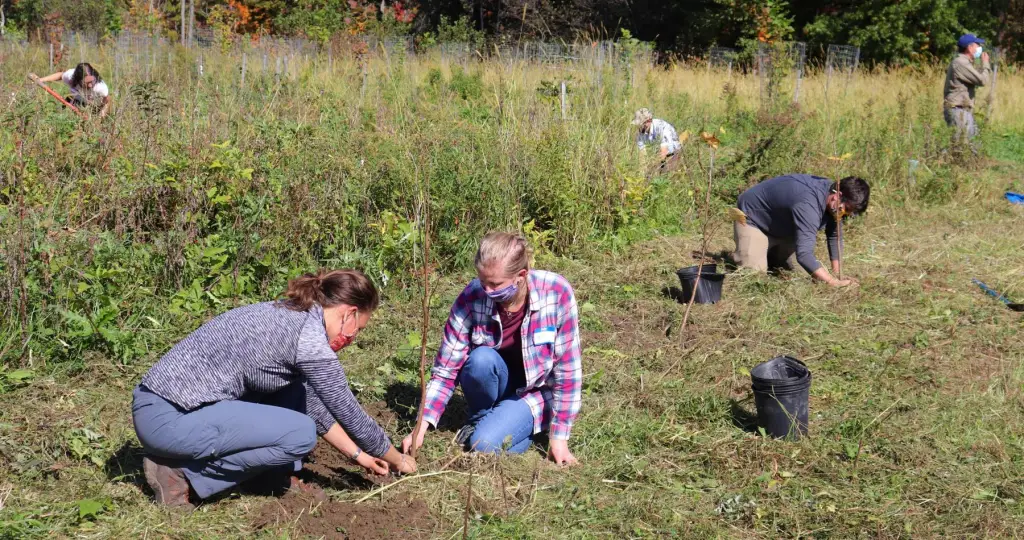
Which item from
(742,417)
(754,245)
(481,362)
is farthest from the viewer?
(754,245)

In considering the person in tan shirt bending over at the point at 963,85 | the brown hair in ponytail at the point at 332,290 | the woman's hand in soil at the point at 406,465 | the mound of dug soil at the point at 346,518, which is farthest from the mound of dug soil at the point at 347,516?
the person in tan shirt bending over at the point at 963,85

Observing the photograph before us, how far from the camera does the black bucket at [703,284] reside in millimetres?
5883

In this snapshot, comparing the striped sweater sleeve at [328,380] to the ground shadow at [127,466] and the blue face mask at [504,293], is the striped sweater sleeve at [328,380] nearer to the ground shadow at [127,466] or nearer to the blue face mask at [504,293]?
the blue face mask at [504,293]

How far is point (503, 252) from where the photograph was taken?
3424 millimetres

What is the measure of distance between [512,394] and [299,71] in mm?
7488

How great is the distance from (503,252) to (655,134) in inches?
218

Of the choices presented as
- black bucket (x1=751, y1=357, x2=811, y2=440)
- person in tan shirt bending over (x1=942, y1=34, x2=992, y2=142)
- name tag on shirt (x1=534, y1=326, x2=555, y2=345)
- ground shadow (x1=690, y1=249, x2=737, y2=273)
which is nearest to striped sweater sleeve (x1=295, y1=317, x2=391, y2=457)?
name tag on shirt (x1=534, y1=326, x2=555, y2=345)

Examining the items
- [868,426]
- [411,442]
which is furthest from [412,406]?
[868,426]

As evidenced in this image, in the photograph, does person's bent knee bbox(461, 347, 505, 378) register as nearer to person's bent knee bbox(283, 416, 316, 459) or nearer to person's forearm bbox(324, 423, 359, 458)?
person's forearm bbox(324, 423, 359, 458)

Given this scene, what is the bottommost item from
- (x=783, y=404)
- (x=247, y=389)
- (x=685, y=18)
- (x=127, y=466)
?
(x=127, y=466)

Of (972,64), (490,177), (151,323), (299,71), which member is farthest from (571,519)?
(972,64)

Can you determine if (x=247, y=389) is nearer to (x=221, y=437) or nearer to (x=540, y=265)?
(x=221, y=437)

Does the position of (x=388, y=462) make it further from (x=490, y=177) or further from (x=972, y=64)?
(x=972, y=64)

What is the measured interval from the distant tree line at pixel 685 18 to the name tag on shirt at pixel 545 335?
1701cm
